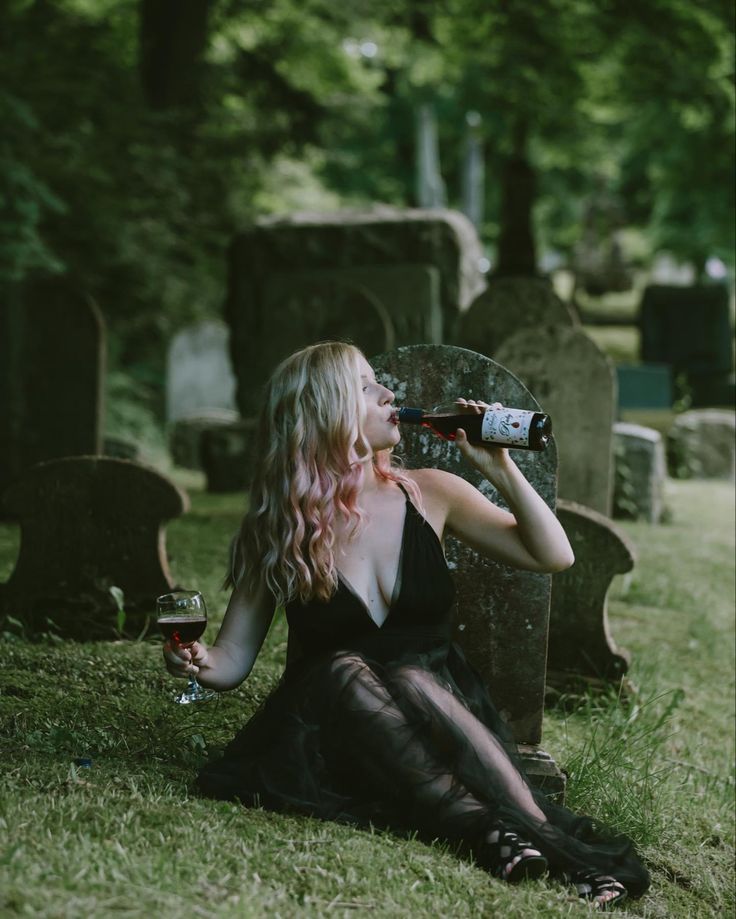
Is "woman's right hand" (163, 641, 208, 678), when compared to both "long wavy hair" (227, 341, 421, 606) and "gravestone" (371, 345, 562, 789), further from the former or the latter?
"gravestone" (371, 345, 562, 789)

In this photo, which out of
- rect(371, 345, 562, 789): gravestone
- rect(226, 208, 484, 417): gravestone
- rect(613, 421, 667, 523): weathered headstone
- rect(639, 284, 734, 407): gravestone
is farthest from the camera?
rect(639, 284, 734, 407): gravestone

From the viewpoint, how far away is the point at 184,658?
340 cm

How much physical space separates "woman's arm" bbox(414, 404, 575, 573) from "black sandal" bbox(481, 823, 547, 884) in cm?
82

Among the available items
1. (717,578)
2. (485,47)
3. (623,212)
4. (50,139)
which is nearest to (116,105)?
(50,139)

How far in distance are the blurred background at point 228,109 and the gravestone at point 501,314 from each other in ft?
11.3

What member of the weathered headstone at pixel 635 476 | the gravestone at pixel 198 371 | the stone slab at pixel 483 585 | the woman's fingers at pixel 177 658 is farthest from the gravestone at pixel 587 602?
the gravestone at pixel 198 371

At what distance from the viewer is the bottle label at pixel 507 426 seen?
11.0 feet

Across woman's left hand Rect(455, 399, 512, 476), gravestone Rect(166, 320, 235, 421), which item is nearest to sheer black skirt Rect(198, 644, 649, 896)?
woman's left hand Rect(455, 399, 512, 476)

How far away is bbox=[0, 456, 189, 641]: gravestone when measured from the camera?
5480 mm

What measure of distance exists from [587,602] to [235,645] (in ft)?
7.78

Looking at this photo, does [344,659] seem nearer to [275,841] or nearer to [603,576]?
[275,841]

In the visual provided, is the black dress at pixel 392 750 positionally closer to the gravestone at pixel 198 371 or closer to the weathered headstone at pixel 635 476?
the weathered headstone at pixel 635 476

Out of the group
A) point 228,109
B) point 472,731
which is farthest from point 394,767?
point 228,109

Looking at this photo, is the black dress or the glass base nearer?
the black dress
